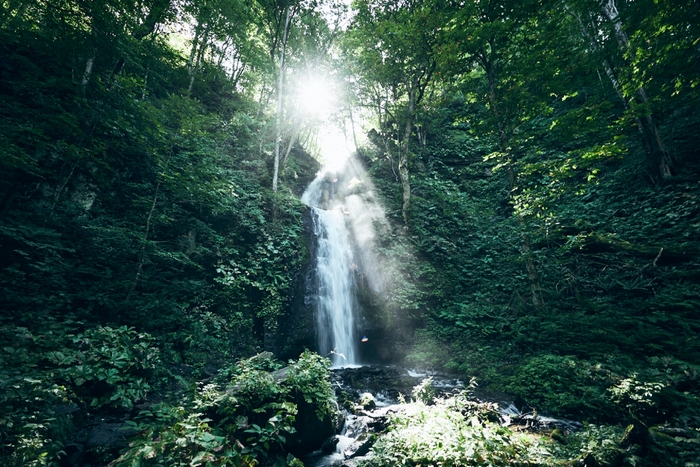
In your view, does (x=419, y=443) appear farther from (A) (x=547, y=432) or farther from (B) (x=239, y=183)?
(B) (x=239, y=183)

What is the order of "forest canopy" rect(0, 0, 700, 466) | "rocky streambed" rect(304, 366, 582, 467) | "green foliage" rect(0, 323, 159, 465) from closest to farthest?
"green foliage" rect(0, 323, 159, 465) < "forest canopy" rect(0, 0, 700, 466) < "rocky streambed" rect(304, 366, 582, 467)

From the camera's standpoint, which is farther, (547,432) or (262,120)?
(262,120)

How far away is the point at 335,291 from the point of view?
1195 centimetres

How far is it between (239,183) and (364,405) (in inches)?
405

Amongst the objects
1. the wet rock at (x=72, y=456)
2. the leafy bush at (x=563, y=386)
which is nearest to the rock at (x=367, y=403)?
the leafy bush at (x=563, y=386)

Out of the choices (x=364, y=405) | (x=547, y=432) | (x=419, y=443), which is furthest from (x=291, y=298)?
(x=547, y=432)

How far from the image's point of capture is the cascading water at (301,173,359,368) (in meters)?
10.9

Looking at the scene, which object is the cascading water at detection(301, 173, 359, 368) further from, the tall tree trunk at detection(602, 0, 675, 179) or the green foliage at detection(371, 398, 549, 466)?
the tall tree trunk at detection(602, 0, 675, 179)

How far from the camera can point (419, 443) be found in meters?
3.84

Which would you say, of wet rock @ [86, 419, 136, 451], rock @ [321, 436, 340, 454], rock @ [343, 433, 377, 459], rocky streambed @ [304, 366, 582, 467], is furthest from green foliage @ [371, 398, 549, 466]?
wet rock @ [86, 419, 136, 451]

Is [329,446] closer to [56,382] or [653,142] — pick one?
[56,382]

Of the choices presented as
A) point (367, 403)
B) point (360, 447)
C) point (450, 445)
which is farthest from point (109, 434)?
point (367, 403)

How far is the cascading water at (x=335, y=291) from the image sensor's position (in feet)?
35.9

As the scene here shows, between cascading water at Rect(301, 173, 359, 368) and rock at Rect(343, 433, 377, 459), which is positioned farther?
cascading water at Rect(301, 173, 359, 368)
